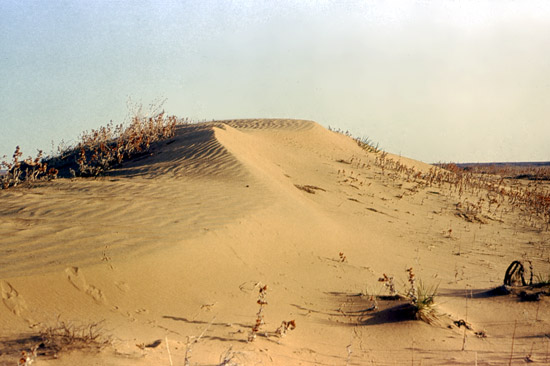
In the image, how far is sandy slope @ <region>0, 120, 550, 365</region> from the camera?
3.51 meters

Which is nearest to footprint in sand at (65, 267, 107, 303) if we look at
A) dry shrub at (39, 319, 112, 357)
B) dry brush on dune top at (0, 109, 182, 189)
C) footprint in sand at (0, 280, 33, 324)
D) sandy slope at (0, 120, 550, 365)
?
sandy slope at (0, 120, 550, 365)

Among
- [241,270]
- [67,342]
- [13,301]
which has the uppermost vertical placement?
[67,342]

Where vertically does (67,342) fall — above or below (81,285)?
above

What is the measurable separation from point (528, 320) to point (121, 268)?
4.27 metres

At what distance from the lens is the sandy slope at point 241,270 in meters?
3.51

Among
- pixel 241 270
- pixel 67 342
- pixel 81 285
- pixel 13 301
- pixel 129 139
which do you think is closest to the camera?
pixel 67 342

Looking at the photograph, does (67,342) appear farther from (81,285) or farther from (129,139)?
(129,139)

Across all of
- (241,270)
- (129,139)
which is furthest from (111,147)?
(241,270)

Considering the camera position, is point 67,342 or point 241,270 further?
point 241,270

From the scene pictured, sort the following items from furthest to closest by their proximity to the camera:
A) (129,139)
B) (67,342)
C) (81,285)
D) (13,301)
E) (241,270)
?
(129,139), (241,270), (81,285), (13,301), (67,342)

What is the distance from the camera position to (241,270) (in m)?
5.12

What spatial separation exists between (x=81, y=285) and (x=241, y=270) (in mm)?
1822

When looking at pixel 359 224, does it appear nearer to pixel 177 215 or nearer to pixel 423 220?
pixel 423 220

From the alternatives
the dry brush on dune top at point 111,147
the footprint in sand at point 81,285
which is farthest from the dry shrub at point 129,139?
the footprint in sand at point 81,285
